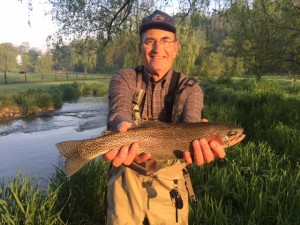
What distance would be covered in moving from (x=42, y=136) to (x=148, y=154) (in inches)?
519

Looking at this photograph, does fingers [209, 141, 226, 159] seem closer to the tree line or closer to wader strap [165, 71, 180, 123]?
wader strap [165, 71, 180, 123]

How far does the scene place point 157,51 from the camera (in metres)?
3.09

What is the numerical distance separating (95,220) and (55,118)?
15.6 m

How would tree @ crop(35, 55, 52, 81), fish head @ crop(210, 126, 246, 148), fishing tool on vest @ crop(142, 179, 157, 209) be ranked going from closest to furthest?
fish head @ crop(210, 126, 246, 148), fishing tool on vest @ crop(142, 179, 157, 209), tree @ crop(35, 55, 52, 81)

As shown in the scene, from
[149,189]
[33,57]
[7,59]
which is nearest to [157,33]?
[149,189]

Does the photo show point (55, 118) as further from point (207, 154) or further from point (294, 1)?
point (207, 154)

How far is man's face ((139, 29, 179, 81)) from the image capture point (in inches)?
123

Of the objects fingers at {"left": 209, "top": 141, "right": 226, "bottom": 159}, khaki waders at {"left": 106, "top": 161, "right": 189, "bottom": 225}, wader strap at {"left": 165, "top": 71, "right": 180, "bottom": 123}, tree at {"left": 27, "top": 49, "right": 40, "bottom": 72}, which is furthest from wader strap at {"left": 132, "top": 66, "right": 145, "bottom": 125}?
tree at {"left": 27, "top": 49, "right": 40, "bottom": 72}

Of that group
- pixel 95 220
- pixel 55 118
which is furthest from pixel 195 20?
pixel 55 118

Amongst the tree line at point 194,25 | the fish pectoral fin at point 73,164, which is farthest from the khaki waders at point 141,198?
the tree line at point 194,25

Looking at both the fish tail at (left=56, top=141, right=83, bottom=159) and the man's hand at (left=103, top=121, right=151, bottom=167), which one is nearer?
the man's hand at (left=103, top=121, right=151, bottom=167)

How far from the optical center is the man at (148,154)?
9.09 ft

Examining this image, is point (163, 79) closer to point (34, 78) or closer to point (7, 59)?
point (34, 78)

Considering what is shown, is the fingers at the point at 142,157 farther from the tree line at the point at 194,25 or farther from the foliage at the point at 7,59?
the foliage at the point at 7,59
